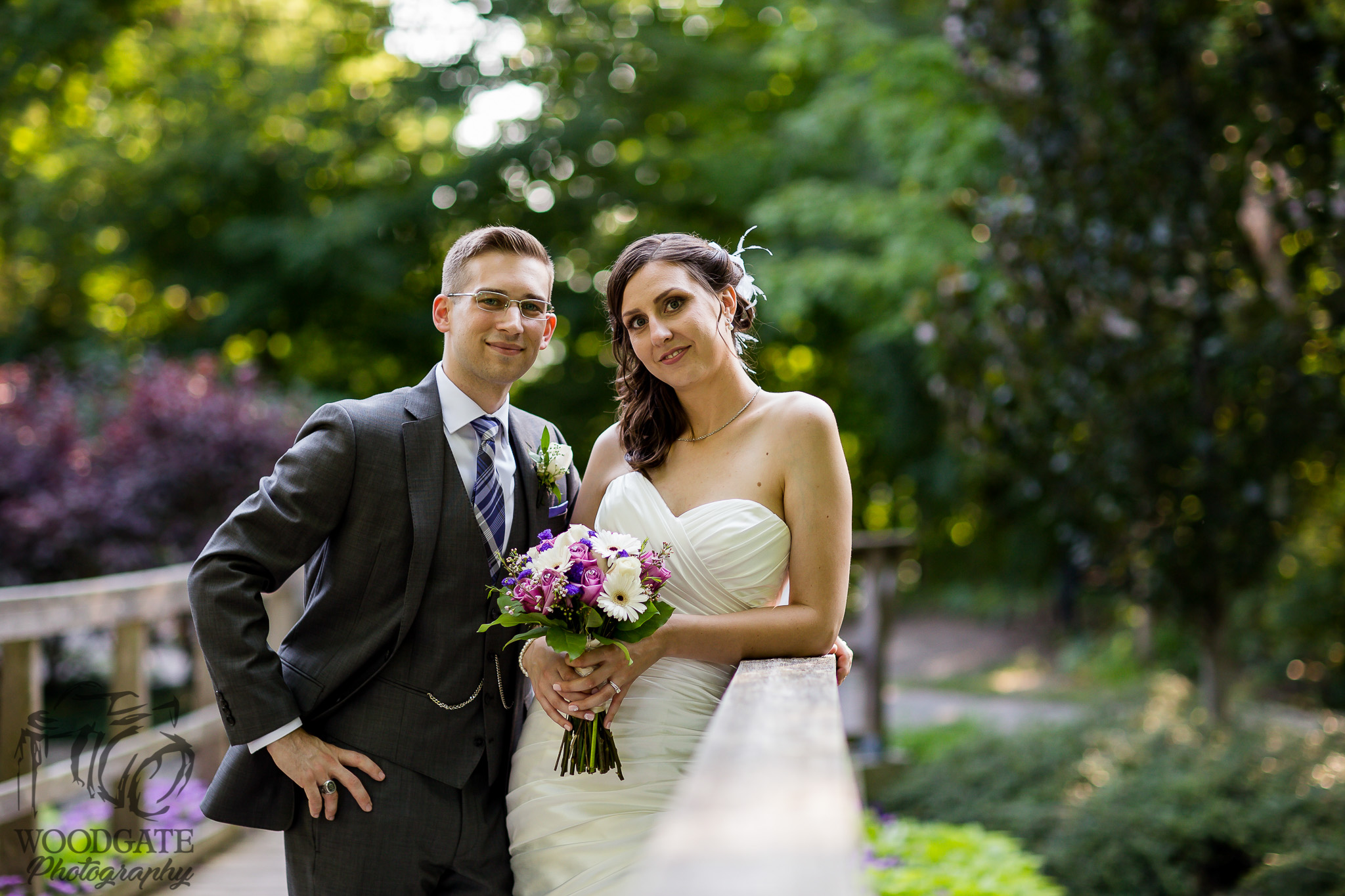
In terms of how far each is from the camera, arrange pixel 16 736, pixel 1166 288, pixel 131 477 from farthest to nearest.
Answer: pixel 131 477, pixel 1166 288, pixel 16 736

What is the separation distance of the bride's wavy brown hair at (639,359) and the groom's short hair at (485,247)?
0.83 ft

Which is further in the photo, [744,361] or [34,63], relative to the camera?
[34,63]

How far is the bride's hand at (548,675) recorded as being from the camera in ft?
7.70

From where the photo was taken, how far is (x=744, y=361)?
3252 mm

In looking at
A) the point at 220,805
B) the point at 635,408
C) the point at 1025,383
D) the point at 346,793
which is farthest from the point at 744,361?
the point at 1025,383

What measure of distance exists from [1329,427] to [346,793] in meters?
6.48

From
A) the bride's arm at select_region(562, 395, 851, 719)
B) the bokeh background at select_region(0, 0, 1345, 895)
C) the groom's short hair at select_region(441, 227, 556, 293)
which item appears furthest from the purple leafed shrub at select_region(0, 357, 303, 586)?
the bride's arm at select_region(562, 395, 851, 719)

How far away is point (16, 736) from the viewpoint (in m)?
3.59

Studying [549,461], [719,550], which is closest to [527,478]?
[549,461]

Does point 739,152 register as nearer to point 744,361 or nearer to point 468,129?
point 468,129

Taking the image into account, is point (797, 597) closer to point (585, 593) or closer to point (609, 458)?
point (585, 593)

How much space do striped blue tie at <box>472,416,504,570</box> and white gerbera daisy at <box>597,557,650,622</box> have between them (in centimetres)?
49

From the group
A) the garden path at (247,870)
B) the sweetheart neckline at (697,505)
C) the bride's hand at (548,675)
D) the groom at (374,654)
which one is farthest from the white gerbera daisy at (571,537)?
the garden path at (247,870)

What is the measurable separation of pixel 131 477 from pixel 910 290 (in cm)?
698
